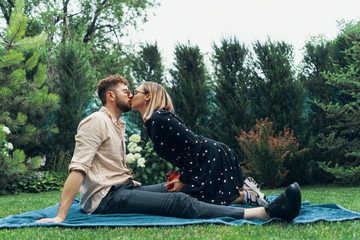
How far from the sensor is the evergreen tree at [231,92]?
762 centimetres

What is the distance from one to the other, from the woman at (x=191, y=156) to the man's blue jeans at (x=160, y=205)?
0.92 feet

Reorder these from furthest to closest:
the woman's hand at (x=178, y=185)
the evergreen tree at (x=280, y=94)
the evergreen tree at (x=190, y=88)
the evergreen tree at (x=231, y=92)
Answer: the evergreen tree at (x=190, y=88), the evergreen tree at (x=231, y=92), the evergreen tree at (x=280, y=94), the woman's hand at (x=178, y=185)

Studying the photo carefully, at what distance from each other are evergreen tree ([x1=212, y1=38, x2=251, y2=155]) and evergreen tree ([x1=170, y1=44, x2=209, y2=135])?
0.35 meters

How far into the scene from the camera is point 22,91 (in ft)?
24.4

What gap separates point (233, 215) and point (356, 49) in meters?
5.53

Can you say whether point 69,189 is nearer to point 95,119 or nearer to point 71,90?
point 95,119

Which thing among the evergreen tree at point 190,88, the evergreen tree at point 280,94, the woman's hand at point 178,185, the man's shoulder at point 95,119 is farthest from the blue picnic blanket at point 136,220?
the evergreen tree at point 190,88

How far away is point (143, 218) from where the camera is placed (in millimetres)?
2850

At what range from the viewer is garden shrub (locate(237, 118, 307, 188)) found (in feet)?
21.4

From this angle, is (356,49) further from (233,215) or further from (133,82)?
(233,215)

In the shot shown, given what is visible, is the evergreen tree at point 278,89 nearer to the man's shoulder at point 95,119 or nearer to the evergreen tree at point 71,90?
the evergreen tree at point 71,90

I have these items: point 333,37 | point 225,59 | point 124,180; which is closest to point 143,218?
point 124,180

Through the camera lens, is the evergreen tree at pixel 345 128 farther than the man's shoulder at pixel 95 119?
Yes

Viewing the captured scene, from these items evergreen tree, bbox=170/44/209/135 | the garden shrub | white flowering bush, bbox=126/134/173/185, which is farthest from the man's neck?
evergreen tree, bbox=170/44/209/135
